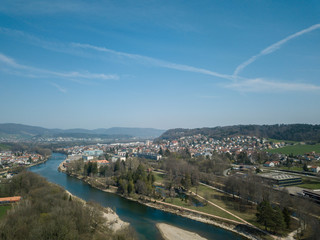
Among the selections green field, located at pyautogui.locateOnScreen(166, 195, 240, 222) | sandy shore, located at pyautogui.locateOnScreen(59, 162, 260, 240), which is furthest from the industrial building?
sandy shore, located at pyautogui.locateOnScreen(59, 162, 260, 240)

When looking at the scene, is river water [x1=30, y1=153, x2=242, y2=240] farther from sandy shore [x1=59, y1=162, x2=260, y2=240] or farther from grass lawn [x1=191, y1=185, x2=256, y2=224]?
grass lawn [x1=191, y1=185, x2=256, y2=224]

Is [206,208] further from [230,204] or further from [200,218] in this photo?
[230,204]

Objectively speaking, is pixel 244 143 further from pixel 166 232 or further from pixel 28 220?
pixel 28 220

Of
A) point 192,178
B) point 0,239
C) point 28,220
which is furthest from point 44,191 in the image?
point 192,178

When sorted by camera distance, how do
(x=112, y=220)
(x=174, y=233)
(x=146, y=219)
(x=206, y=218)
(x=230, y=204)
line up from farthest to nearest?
(x=230, y=204) < (x=146, y=219) < (x=206, y=218) < (x=112, y=220) < (x=174, y=233)

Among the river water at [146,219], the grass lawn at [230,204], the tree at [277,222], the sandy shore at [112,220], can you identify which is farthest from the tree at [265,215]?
the sandy shore at [112,220]

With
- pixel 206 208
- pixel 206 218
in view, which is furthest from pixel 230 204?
pixel 206 218
